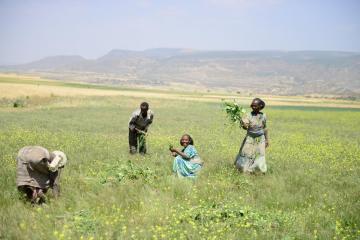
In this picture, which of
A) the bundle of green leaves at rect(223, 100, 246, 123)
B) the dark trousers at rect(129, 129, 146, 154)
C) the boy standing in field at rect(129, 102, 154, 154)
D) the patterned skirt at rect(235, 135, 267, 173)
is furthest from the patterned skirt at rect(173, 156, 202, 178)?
the dark trousers at rect(129, 129, 146, 154)

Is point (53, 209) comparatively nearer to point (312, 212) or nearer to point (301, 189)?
point (312, 212)

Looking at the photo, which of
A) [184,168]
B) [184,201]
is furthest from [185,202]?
[184,168]

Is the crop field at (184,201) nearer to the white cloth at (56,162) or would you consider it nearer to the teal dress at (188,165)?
the teal dress at (188,165)

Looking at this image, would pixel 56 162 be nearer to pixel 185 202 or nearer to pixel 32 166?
pixel 32 166

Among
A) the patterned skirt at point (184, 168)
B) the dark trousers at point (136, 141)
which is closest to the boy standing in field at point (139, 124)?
the dark trousers at point (136, 141)

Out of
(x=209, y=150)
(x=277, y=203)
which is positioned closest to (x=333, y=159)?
(x=209, y=150)

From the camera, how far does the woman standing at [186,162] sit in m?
10.9

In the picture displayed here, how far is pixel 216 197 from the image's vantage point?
884cm

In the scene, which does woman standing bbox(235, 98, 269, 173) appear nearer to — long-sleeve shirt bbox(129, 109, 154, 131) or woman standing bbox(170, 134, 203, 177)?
woman standing bbox(170, 134, 203, 177)

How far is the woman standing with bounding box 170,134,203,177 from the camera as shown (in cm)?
1088

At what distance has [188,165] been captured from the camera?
429 inches

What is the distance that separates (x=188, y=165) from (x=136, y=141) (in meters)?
3.74

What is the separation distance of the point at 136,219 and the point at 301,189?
4676 millimetres

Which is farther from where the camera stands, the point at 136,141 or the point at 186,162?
the point at 136,141
